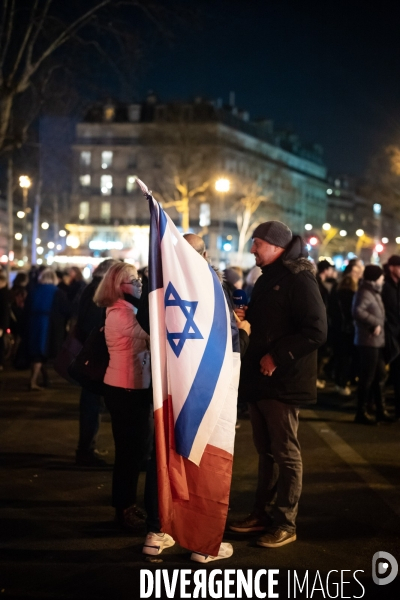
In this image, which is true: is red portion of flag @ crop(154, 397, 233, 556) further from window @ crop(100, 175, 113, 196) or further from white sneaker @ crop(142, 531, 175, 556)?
window @ crop(100, 175, 113, 196)

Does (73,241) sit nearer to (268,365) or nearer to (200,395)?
(268,365)

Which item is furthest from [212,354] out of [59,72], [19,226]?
[19,226]

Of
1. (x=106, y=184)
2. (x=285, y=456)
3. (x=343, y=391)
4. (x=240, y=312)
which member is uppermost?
(x=106, y=184)

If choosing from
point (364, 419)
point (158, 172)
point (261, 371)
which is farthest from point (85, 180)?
point (261, 371)

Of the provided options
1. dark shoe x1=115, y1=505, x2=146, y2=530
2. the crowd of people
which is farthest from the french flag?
dark shoe x1=115, y1=505, x2=146, y2=530

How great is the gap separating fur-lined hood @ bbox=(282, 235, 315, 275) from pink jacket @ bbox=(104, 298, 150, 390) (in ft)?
3.90

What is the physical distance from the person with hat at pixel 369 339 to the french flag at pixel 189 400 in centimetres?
630

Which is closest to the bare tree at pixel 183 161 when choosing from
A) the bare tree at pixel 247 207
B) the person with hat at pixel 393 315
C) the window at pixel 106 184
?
the bare tree at pixel 247 207

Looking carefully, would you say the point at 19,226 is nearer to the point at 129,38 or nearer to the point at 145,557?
the point at 129,38

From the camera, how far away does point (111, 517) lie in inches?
268

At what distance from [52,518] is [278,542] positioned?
173 cm

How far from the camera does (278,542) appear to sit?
610 centimetres

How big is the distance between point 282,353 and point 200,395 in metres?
0.95

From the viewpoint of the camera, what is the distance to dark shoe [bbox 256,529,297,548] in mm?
6074
